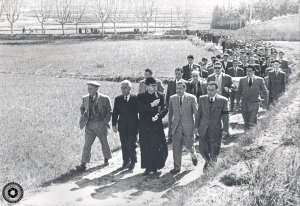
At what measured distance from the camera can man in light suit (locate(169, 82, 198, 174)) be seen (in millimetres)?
7598

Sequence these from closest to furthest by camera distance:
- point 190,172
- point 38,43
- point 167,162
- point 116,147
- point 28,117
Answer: point 190,172
point 167,162
point 116,147
point 28,117
point 38,43

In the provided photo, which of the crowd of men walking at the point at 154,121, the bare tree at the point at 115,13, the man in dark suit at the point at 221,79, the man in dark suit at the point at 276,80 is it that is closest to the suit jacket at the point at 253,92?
the man in dark suit at the point at 221,79

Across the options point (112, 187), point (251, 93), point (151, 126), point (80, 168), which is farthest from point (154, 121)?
point (251, 93)

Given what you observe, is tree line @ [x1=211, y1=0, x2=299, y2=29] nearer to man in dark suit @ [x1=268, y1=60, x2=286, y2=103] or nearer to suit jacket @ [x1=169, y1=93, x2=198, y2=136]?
man in dark suit @ [x1=268, y1=60, x2=286, y2=103]

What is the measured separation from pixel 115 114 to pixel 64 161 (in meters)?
1.42

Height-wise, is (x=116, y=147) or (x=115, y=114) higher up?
(x=115, y=114)

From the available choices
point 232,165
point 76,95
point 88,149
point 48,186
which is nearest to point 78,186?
point 48,186

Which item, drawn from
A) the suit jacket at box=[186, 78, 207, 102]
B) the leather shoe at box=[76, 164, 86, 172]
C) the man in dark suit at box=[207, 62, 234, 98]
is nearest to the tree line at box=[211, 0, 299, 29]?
the man in dark suit at box=[207, 62, 234, 98]

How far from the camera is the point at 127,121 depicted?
7949mm

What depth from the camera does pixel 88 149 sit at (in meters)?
7.96

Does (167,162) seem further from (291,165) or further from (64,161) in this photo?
(291,165)

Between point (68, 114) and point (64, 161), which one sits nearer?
point (64, 161)

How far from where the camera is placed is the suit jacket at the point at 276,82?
11.5 meters

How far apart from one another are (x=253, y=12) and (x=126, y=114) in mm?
45447
